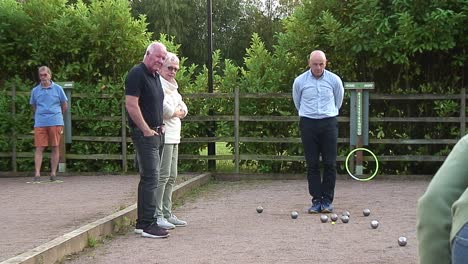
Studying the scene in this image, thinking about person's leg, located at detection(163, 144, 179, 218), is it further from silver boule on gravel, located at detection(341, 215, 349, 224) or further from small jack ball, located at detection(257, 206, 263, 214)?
silver boule on gravel, located at detection(341, 215, 349, 224)

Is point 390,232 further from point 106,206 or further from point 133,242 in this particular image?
point 106,206

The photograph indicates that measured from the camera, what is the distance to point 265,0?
44.0 metres

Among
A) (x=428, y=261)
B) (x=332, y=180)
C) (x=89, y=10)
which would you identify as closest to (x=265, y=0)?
(x=89, y=10)

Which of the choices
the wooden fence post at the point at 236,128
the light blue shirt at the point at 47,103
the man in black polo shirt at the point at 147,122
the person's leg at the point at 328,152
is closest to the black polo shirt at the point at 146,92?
the man in black polo shirt at the point at 147,122

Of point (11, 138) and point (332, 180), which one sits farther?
point (11, 138)

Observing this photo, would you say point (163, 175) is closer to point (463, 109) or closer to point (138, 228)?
point (138, 228)

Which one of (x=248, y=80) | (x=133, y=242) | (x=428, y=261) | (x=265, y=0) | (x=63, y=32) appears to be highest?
(x=265, y=0)

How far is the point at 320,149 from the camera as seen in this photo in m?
8.48

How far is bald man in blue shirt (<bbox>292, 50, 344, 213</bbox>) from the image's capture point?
8297mm

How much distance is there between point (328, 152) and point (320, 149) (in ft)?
0.43

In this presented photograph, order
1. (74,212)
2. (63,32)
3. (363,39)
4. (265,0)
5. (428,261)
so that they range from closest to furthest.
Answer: (428,261)
(74,212)
(363,39)
(63,32)
(265,0)

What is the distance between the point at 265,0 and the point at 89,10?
31801 mm

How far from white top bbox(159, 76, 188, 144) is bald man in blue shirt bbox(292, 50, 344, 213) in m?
1.66

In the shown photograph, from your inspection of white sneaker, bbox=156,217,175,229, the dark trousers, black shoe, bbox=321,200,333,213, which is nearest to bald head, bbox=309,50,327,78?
the dark trousers
